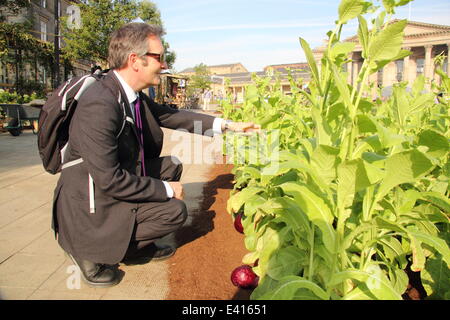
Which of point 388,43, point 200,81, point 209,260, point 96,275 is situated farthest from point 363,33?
point 200,81

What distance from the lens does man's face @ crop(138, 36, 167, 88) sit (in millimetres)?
2486

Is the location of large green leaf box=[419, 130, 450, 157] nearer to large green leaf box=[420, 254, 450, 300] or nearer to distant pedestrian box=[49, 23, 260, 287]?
large green leaf box=[420, 254, 450, 300]

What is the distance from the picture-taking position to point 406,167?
4.49ft

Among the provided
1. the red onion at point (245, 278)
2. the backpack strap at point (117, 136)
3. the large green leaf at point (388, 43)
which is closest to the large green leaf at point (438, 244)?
the large green leaf at point (388, 43)

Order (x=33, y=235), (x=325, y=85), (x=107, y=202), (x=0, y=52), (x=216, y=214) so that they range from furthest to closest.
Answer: (x=0, y=52)
(x=216, y=214)
(x=33, y=235)
(x=107, y=202)
(x=325, y=85)

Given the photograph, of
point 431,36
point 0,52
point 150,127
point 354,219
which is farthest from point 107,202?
point 431,36

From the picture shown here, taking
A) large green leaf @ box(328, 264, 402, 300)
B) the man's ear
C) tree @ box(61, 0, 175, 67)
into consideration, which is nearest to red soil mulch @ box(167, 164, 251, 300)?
large green leaf @ box(328, 264, 402, 300)

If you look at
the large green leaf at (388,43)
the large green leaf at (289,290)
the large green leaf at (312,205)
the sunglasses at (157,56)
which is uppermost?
the sunglasses at (157,56)

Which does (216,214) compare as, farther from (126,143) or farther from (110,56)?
(110,56)

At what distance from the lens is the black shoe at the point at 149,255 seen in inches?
107

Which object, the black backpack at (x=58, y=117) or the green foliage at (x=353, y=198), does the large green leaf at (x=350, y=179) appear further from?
the black backpack at (x=58, y=117)

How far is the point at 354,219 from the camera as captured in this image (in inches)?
73.8

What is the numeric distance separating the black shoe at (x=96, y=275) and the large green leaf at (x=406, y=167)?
1.83 m

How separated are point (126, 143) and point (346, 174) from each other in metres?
1.59
